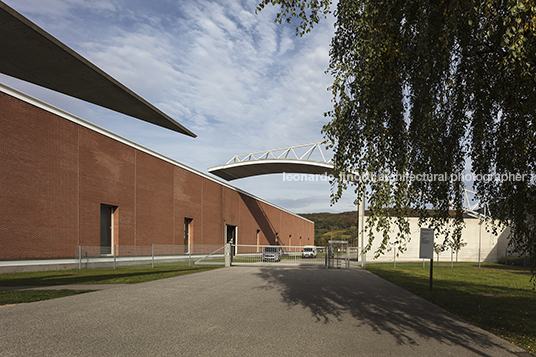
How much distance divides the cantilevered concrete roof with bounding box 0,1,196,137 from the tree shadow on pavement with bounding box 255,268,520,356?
338 inches

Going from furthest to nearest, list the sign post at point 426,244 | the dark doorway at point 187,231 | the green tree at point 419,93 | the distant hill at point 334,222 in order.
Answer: the distant hill at point 334,222, the dark doorway at point 187,231, the sign post at point 426,244, the green tree at point 419,93

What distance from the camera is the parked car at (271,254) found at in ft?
104

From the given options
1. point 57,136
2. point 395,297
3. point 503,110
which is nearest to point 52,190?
point 57,136

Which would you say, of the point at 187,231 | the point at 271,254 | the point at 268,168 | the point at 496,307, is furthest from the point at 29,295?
the point at 268,168

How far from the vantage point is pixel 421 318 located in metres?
9.12

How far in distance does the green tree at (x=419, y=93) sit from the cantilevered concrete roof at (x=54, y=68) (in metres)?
6.23

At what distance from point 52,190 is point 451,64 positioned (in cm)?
2157

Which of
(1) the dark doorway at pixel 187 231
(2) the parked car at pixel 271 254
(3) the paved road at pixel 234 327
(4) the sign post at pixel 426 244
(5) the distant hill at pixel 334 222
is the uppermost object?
(4) the sign post at pixel 426 244

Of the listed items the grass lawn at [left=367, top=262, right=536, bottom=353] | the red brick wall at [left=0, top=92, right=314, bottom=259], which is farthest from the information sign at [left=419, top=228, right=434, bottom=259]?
the red brick wall at [left=0, top=92, right=314, bottom=259]

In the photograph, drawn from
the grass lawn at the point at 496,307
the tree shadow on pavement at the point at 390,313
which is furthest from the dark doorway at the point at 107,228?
the grass lawn at the point at 496,307

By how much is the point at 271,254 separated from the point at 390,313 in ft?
76.4

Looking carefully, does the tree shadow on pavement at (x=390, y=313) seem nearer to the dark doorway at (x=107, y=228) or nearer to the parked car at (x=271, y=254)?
the dark doorway at (x=107, y=228)

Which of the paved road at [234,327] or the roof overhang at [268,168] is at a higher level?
the roof overhang at [268,168]

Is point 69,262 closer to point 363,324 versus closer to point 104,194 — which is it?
point 104,194
